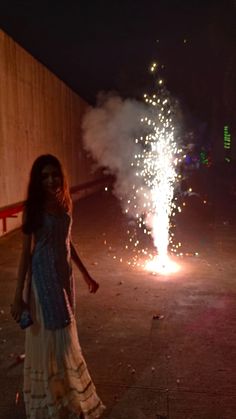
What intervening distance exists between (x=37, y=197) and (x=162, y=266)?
216 inches

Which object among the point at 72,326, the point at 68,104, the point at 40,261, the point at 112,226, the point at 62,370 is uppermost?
the point at 68,104

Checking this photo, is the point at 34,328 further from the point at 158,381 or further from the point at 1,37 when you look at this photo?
the point at 1,37

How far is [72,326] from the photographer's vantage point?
10.7ft

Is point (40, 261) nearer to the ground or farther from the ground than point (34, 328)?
farther from the ground

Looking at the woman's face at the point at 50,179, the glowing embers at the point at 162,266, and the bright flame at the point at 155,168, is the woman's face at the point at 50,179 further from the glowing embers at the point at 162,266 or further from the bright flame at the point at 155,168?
the bright flame at the point at 155,168

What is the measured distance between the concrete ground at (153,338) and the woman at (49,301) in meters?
0.46

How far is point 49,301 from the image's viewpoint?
3.10 m

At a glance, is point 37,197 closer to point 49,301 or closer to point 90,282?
point 49,301

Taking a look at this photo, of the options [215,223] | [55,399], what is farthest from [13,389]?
[215,223]

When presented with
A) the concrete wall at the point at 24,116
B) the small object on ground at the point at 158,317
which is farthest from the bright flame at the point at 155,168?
the small object on ground at the point at 158,317

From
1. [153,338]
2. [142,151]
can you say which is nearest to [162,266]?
[153,338]

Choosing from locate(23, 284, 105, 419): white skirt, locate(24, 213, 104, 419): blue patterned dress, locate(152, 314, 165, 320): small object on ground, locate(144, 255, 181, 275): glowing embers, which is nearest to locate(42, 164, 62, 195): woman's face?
locate(24, 213, 104, 419): blue patterned dress

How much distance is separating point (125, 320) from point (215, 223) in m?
8.41

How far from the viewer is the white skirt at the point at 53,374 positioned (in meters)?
3.15
